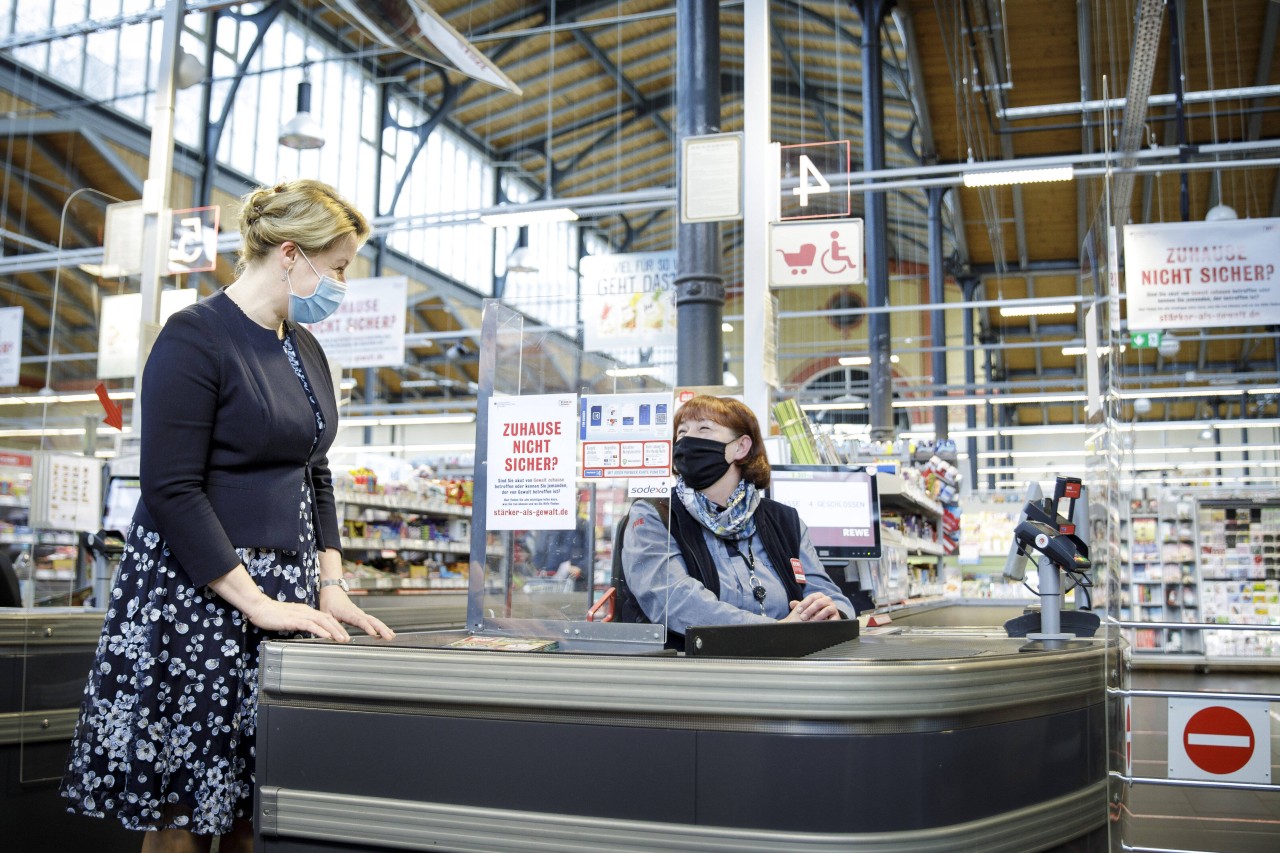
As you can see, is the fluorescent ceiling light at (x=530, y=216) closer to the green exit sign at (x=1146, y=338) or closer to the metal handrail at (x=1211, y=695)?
the green exit sign at (x=1146, y=338)

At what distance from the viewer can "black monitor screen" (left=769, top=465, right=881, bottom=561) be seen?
13.6ft

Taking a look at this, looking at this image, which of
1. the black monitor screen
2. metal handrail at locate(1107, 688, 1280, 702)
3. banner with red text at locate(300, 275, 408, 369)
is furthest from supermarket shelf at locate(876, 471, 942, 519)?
banner with red text at locate(300, 275, 408, 369)

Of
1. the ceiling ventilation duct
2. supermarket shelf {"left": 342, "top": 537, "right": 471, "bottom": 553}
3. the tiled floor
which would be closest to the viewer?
the ceiling ventilation duct

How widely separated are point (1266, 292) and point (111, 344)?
8692mm

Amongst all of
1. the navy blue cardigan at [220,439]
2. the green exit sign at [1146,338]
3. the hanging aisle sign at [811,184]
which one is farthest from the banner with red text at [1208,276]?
the navy blue cardigan at [220,439]

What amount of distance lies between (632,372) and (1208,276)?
867cm

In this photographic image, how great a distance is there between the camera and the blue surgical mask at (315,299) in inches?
80.0

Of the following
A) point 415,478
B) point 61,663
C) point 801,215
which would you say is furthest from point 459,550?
point 61,663

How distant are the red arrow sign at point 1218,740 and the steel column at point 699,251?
4987 mm

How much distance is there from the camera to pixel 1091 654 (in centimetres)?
247

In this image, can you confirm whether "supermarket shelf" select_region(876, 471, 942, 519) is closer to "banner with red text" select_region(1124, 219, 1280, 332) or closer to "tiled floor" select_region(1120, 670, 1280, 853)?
"tiled floor" select_region(1120, 670, 1280, 853)

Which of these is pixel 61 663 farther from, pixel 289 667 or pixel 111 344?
pixel 111 344

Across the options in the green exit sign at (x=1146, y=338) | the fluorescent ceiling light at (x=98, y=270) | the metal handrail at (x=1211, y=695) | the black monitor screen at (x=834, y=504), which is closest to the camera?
the metal handrail at (x=1211, y=695)

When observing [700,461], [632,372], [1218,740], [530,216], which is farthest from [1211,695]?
[530,216]
